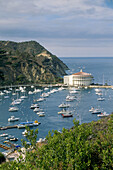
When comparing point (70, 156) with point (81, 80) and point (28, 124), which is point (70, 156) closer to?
point (28, 124)

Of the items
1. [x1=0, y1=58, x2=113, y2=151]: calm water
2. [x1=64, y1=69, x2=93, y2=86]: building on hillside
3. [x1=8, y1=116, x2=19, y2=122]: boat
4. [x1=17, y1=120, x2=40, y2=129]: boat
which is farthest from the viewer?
[x1=64, y1=69, x2=93, y2=86]: building on hillside

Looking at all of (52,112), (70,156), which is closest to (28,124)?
(52,112)

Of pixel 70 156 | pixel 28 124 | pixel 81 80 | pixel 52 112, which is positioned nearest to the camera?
pixel 70 156

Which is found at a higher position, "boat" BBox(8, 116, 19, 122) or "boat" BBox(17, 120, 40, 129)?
"boat" BBox(8, 116, 19, 122)

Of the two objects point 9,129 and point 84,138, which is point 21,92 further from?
point 84,138

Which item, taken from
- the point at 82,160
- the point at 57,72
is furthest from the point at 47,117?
the point at 57,72

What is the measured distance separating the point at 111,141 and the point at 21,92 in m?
91.2

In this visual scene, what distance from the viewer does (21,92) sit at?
118 metres

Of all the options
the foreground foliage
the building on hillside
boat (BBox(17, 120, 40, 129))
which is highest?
the building on hillside

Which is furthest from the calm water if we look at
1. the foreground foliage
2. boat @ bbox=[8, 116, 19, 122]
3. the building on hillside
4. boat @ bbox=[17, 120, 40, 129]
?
the building on hillside

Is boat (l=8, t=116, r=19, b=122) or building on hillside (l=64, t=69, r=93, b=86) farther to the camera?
building on hillside (l=64, t=69, r=93, b=86)

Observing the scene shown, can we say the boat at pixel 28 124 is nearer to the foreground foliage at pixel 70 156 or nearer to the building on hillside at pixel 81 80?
the foreground foliage at pixel 70 156

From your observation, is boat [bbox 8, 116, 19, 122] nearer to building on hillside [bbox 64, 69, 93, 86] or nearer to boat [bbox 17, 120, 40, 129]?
boat [bbox 17, 120, 40, 129]

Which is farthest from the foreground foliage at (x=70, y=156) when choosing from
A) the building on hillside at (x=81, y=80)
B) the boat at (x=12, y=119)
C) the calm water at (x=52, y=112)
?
the building on hillside at (x=81, y=80)
